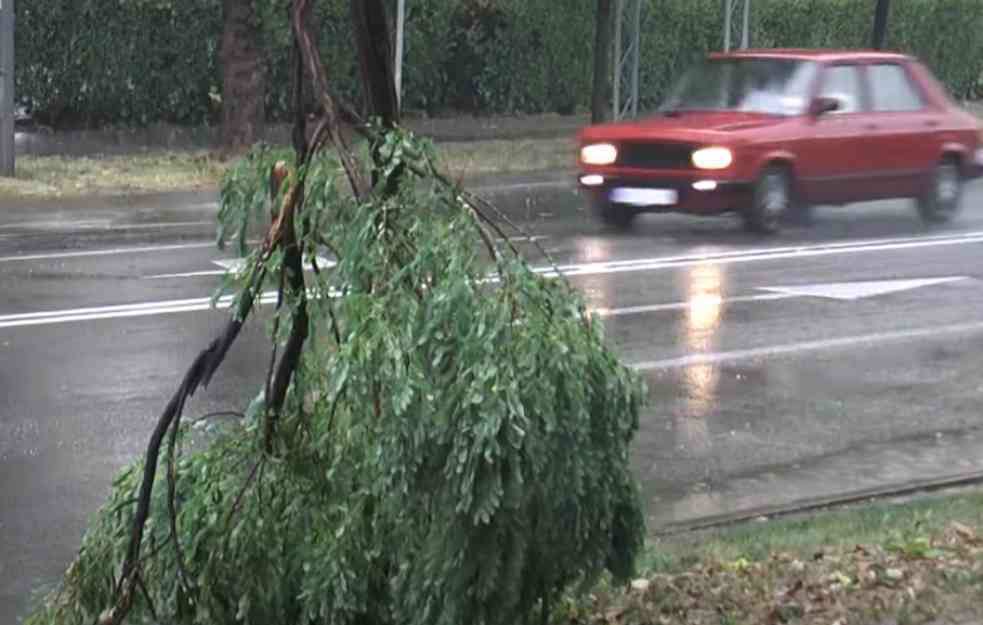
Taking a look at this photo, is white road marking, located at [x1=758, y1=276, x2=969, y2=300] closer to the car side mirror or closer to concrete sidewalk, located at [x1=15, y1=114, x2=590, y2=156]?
the car side mirror

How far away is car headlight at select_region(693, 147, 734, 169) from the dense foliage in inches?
479

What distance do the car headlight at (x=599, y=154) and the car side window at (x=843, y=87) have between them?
208 cm

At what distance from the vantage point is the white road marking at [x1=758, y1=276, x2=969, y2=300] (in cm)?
1420

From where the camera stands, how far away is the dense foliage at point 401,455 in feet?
15.7

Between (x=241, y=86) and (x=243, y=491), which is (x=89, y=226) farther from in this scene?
(x=243, y=491)

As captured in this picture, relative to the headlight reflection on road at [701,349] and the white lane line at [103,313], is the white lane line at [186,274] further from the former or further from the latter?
the headlight reflection on road at [701,349]

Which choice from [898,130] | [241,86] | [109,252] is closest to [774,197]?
[898,130]

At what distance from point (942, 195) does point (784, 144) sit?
8.27 feet

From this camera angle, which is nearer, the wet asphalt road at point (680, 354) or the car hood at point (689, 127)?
the wet asphalt road at point (680, 354)

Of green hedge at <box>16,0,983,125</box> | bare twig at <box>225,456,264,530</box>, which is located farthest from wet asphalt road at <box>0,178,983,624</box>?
green hedge at <box>16,0,983,125</box>

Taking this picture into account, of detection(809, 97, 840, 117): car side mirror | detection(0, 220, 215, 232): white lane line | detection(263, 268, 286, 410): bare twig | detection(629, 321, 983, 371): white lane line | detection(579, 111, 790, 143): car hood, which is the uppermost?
detection(263, 268, 286, 410): bare twig

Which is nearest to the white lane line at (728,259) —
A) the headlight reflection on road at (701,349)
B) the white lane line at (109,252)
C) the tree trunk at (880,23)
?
the headlight reflection on road at (701,349)

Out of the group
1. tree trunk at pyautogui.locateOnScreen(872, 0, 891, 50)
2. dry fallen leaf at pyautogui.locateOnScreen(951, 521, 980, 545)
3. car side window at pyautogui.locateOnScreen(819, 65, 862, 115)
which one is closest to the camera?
dry fallen leaf at pyautogui.locateOnScreen(951, 521, 980, 545)

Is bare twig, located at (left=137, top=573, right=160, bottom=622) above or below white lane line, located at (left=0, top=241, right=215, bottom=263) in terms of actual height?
above
